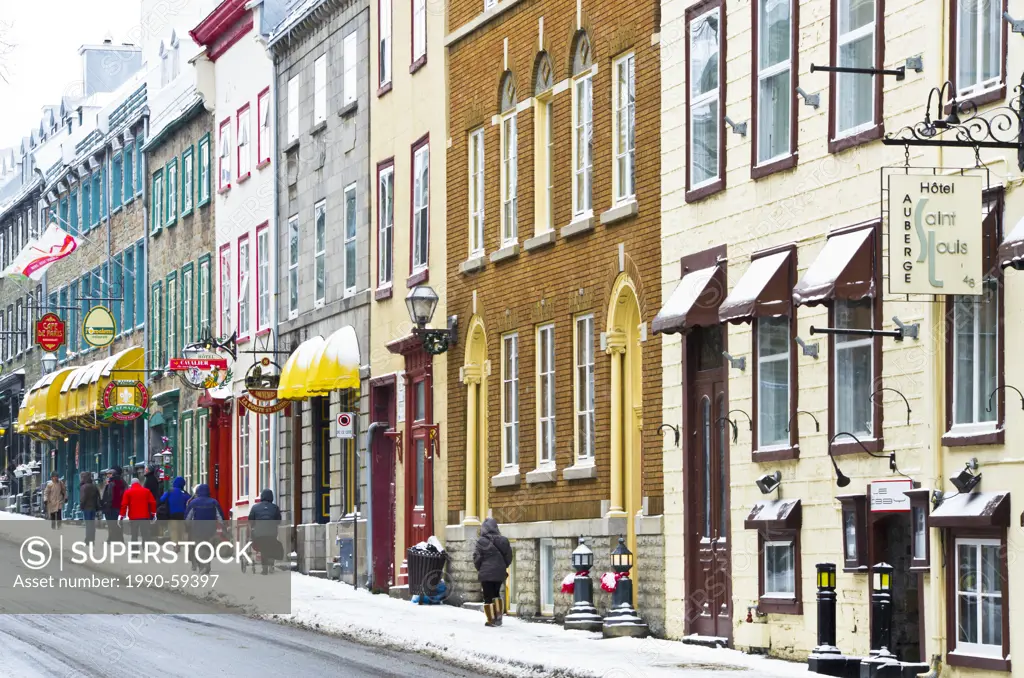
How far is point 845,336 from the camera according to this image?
768 inches

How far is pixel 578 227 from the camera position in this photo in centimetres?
2584

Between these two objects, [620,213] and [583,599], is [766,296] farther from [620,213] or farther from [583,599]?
[583,599]

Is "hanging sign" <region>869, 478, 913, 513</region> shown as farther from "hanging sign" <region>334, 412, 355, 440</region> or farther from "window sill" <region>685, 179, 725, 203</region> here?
"hanging sign" <region>334, 412, 355, 440</region>

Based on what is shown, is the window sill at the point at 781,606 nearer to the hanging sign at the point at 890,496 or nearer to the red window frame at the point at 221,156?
the hanging sign at the point at 890,496

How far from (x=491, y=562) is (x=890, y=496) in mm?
8302

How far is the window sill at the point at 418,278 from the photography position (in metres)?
31.6

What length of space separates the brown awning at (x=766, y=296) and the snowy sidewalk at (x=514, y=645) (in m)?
3.26

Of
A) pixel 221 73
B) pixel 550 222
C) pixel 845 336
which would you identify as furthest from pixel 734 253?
pixel 221 73

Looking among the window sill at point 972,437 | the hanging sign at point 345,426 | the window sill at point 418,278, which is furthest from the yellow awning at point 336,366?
the window sill at point 972,437

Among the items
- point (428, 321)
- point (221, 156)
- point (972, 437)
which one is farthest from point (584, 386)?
point (221, 156)

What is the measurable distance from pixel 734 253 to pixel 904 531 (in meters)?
3.97

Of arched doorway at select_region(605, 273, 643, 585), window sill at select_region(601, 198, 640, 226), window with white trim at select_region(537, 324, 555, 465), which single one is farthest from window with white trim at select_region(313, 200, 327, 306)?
arched doorway at select_region(605, 273, 643, 585)

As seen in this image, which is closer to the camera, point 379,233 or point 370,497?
point 370,497

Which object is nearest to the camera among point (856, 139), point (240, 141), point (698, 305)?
point (856, 139)
